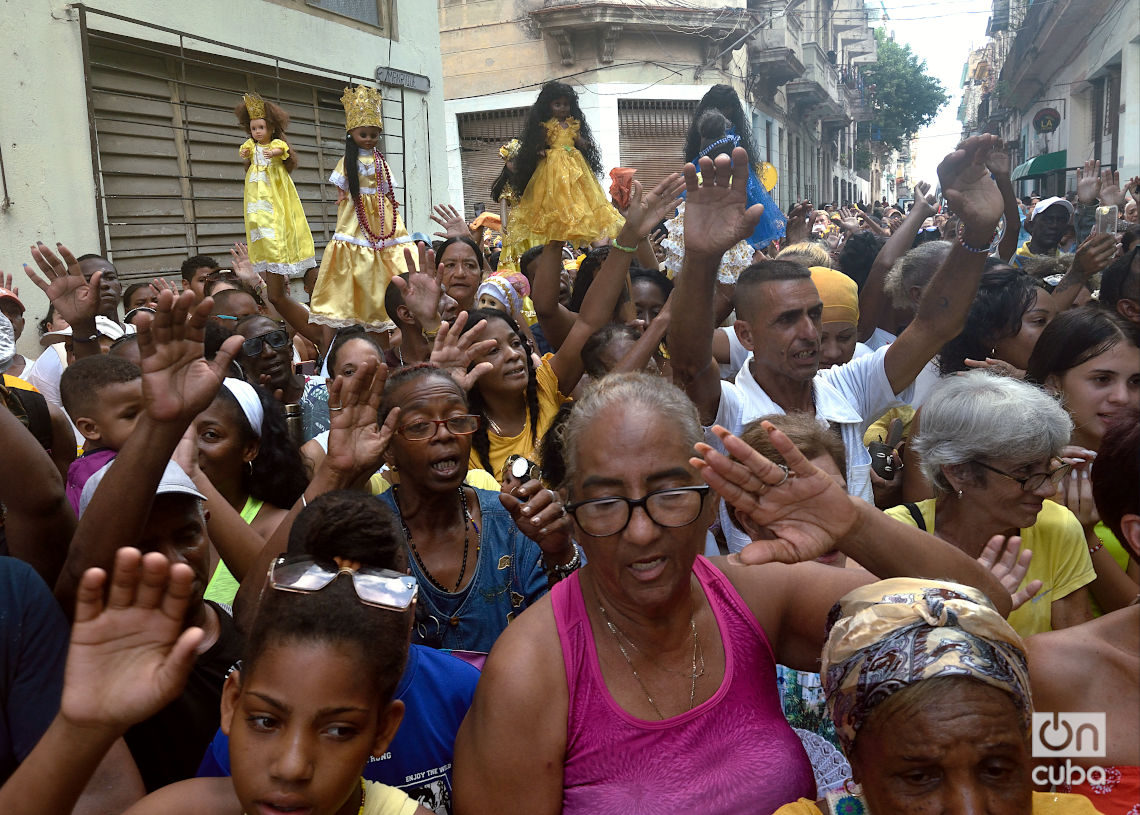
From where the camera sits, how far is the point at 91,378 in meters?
3.04

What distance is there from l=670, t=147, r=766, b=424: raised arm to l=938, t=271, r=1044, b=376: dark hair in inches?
58.0

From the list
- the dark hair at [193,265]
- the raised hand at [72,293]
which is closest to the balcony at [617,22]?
the dark hair at [193,265]

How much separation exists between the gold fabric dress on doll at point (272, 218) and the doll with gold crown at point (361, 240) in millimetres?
262

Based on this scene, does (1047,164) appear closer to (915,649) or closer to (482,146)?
(482,146)

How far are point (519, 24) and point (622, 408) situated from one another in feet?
69.3

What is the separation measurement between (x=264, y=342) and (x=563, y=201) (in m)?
2.09

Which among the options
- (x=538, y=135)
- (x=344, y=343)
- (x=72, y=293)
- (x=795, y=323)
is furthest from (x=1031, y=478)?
(x=72, y=293)

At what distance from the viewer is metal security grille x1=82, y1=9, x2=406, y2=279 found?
8.09 metres

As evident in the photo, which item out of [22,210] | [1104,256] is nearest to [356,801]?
[1104,256]

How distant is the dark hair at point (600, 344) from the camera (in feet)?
13.4

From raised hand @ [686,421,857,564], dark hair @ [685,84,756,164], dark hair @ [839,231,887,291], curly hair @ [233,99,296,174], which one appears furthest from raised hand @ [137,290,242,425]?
curly hair @ [233,99,296,174]

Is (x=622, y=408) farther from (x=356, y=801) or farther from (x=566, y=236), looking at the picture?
(x=566, y=236)

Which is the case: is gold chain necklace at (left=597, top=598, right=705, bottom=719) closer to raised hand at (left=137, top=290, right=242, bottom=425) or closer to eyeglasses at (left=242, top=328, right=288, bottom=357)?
raised hand at (left=137, top=290, right=242, bottom=425)

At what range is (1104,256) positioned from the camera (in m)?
4.78
